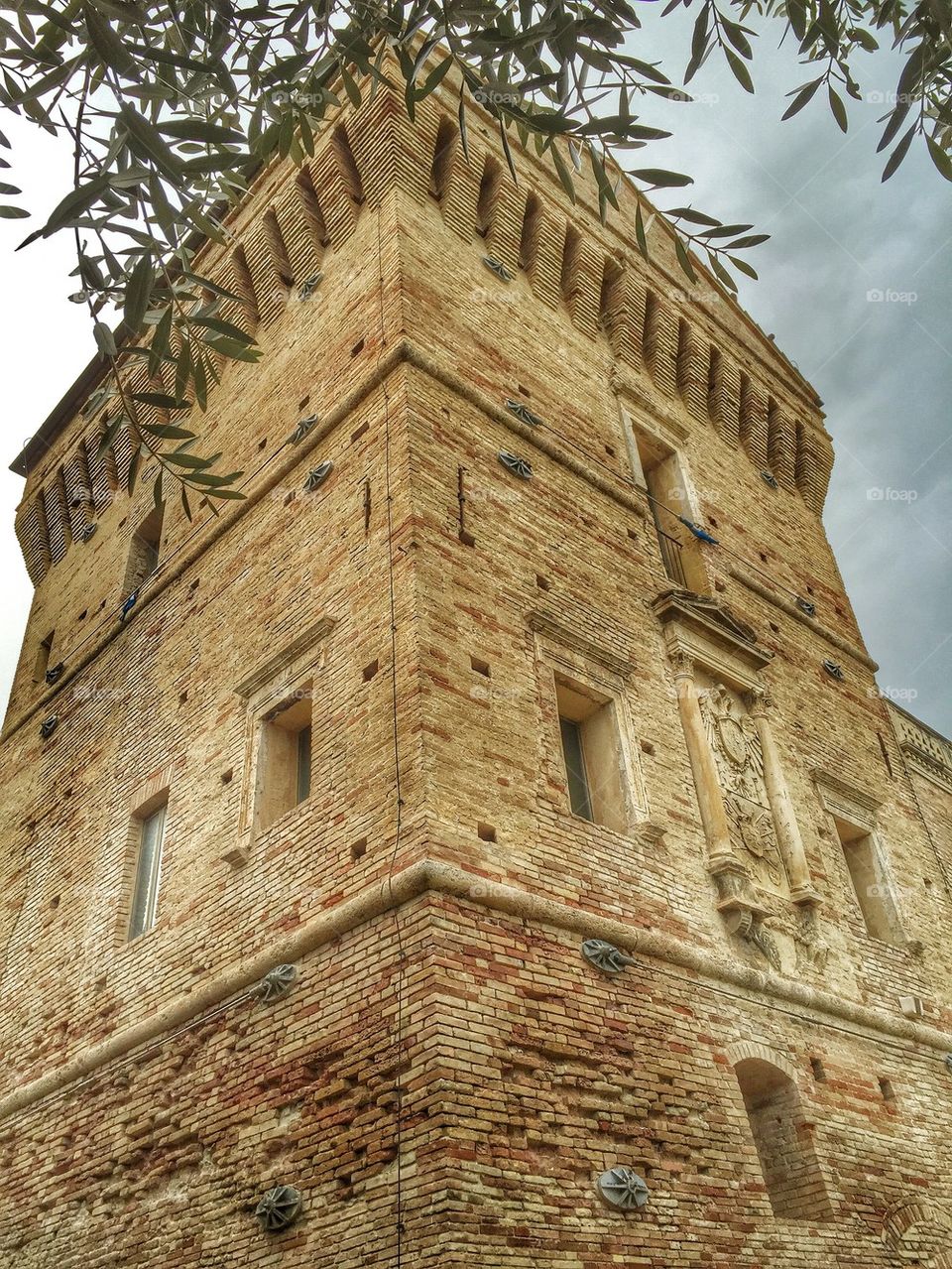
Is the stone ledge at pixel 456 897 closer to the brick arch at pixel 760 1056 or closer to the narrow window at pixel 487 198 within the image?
the brick arch at pixel 760 1056

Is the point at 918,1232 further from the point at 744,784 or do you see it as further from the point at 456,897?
the point at 456,897

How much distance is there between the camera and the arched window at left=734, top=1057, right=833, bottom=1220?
25.3ft

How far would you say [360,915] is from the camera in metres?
6.63

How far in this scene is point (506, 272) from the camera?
11281 millimetres

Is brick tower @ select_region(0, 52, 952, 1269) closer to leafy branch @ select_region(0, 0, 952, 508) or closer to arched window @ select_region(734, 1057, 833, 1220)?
arched window @ select_region(734, 1057, 833, 1220)

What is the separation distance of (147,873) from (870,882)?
677cm

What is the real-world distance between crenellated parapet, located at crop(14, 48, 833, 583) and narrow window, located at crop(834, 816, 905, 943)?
5.12 metres

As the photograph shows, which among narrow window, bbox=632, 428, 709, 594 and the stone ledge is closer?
the stone ledge

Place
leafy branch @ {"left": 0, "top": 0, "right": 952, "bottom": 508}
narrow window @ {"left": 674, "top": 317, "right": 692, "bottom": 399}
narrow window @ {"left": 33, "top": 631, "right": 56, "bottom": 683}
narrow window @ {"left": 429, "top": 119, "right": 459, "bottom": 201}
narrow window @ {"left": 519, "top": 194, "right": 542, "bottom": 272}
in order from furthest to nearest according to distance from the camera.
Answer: narrow window @ {"left": 33, "top": 631, "right": 56, "bottom": 683}
narrow window @ {"left": 674, "top": 317, "right": 692, "bottom": 399}
narrow window @ {"left": 519, "top": 194, "right": 542, "bottom": 272}
narrow window @ {"left": 429, "top": 119, "right": 459, "bottom": 201}
leafy branch @ {"left": 0, "top": 0, "right": 952, "bottom": 508}

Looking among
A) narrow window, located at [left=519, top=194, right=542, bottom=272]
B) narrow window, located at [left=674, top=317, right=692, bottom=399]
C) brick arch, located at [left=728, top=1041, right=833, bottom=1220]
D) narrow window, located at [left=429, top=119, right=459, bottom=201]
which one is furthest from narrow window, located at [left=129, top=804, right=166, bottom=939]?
narrow window, located at [left=674, top=317, right=692, bottom=399]

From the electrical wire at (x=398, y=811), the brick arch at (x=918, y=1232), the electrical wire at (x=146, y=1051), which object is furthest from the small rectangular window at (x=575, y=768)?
the brick arch at (x=918, y=1232)

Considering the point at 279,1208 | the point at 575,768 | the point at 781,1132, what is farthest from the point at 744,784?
the point at 279,1208

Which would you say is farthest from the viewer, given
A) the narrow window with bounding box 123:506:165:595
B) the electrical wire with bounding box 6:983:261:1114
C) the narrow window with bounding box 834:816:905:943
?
the narrow window with bounding box 123:506:165:595

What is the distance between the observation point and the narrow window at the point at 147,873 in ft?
29.8
